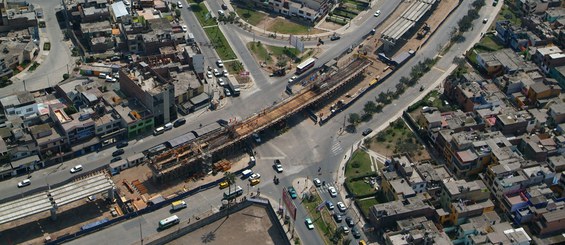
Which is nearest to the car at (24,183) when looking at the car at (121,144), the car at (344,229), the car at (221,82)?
the car at (121,144)

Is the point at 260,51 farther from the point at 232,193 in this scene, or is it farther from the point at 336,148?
the point at 232,193

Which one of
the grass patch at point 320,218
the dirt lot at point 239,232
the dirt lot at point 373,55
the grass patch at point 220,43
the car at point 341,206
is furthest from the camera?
the grass patch at point 220,43

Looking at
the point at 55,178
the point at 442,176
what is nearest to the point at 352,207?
the point at 442,176

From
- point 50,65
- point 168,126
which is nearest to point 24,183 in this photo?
point 168,126

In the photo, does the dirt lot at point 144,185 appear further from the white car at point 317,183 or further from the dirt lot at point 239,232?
the white car at point 317,183

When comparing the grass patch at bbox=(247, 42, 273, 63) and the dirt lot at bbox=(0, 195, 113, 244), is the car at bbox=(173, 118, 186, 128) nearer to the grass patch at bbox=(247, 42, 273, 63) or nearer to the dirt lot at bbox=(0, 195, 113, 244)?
the dirt lot at bbox=(0, 195, 113, 244)

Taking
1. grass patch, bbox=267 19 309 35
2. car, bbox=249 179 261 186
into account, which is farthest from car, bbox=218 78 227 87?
car, bbox=249 179 261 186
